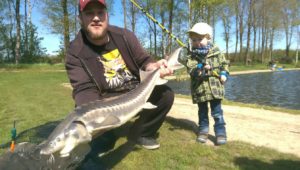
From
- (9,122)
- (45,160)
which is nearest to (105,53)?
(45,160)

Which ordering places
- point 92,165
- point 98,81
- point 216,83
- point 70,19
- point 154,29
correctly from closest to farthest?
point 92,165 → point 98,81 → point 216,83 → point 70,19 → point 154,29

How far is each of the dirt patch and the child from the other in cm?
30

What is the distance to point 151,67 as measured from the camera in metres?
4.39

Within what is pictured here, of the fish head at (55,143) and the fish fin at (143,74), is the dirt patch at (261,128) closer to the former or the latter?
the fish fin at (143,74)

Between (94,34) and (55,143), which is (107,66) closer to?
(94,34)

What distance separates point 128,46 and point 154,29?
3644cm

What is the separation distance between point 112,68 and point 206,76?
59.4 inches

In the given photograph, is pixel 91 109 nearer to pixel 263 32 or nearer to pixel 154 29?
pixel 154 29

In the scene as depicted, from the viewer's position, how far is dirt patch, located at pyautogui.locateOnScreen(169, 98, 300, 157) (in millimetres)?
5020

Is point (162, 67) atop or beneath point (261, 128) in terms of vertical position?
atop

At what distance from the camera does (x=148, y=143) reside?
4.62 metres

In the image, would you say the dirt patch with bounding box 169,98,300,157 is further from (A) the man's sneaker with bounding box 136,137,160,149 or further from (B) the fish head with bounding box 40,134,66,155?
(B) the fish head with bounding box 40,134,66,155

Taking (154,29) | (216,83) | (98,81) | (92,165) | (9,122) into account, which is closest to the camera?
(92,165)

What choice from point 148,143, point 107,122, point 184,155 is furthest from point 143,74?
point 107,122
